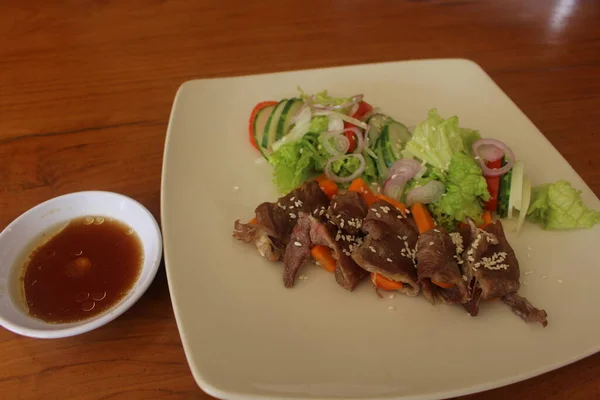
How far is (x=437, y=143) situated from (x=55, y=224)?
1817mm

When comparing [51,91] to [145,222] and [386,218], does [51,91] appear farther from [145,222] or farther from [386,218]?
[386,218]

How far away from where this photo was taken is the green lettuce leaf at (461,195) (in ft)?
7.41

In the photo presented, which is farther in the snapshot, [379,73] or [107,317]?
[379,73]

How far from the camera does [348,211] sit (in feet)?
7.14

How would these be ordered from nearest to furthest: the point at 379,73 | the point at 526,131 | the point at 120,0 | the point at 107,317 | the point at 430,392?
the point at 430,392
the point at 107,317
the point at 526,131
the point at 379,73
the point at 120,0

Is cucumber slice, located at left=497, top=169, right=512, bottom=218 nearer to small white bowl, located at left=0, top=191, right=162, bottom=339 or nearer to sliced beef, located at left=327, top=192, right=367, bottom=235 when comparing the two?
sliced beef, located at left=327, top=192, right=367, bottom=235

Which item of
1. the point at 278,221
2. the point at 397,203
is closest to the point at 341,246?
the point at 278,221

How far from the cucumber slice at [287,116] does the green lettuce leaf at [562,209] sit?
1.30 metres

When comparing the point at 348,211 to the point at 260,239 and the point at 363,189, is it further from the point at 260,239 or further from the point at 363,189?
the point at 260,239

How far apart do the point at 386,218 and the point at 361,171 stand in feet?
1.47

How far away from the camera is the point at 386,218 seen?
6.95 ft

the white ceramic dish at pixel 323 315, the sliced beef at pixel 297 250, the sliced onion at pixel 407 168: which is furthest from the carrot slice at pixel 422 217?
the sliced beef at pixel 297 250

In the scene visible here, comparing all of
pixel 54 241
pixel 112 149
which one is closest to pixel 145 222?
pixel 54 241

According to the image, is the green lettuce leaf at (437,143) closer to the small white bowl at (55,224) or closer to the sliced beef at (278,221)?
the sliced beef at (278,221)
